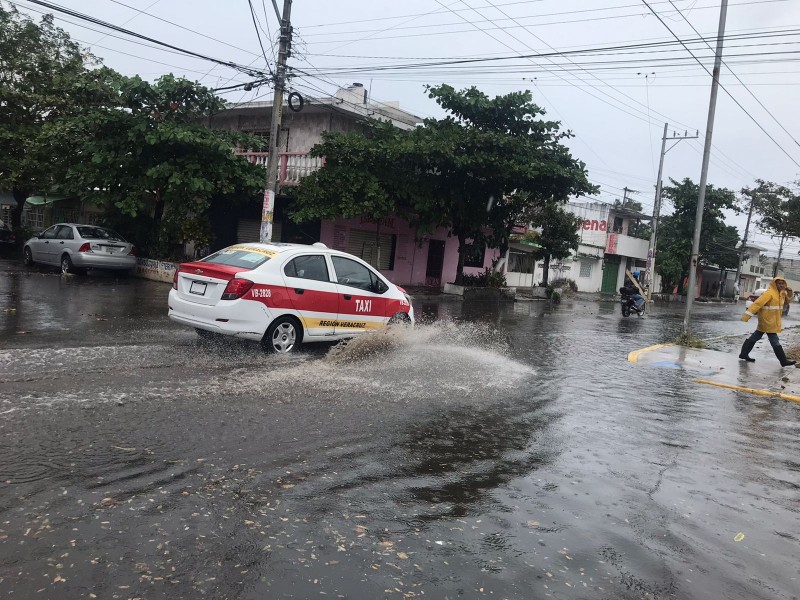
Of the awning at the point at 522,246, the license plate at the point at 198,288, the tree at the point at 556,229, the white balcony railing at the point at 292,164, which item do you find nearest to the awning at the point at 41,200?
the white balcony railing at the point at 292,164

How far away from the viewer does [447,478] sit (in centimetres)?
466

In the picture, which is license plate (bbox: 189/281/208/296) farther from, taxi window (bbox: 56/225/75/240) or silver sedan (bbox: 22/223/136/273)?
taxi window (bbox: 56/225/75/240)

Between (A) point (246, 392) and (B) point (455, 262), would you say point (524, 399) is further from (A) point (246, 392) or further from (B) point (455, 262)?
(B) point (455, 262)

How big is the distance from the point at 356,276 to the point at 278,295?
1574mm

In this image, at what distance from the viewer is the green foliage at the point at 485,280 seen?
26.7m

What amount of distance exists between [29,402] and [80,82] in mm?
15511

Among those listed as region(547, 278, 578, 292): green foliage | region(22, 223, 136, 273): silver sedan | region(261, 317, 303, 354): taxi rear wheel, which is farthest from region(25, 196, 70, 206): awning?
region(547, 278, 578, 292): green foliage

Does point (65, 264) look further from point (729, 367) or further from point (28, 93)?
point (729, 367)

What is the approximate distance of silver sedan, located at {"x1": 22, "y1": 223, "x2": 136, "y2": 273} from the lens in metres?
17.7

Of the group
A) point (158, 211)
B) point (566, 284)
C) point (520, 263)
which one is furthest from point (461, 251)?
point (566, 284)

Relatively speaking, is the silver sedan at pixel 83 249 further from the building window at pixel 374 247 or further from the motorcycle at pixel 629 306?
the motorcycle at pixel 629 306

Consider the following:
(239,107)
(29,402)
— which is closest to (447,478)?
(29,402)

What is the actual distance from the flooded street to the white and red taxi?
0.43 metres

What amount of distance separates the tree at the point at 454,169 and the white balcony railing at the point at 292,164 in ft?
3.62
